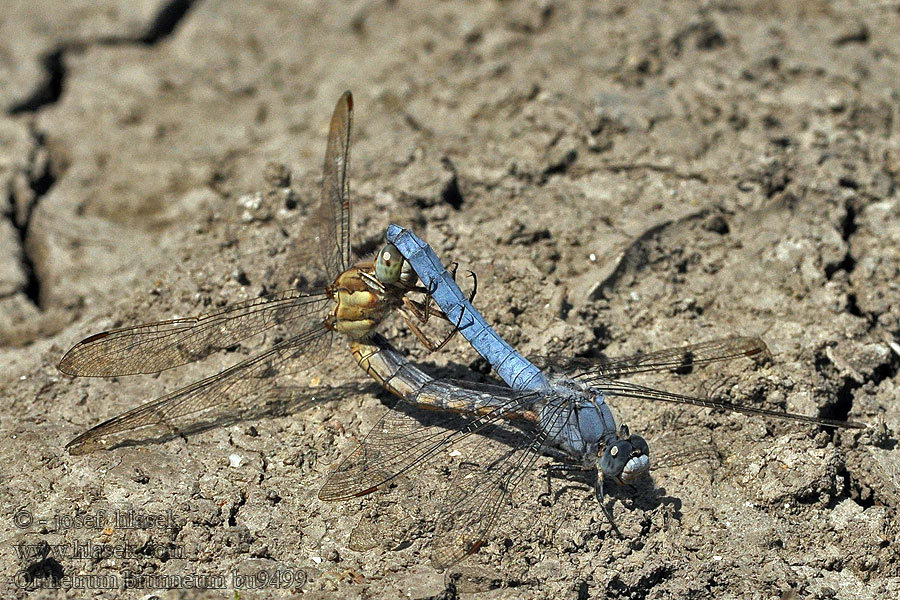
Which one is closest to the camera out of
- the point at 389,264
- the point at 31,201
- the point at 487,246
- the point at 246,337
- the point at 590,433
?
the point at 590,433

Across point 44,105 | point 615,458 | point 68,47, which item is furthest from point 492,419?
point 68,47

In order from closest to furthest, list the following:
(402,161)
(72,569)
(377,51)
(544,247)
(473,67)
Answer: (72,569) → (544,247) → (402,161) → (473,67) → (377,51)

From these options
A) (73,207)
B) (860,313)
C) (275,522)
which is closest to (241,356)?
(275,522)

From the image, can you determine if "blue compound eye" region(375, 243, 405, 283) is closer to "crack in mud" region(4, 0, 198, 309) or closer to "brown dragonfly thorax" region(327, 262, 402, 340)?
"brown dragonfly thorax" region(327, 262, 402, 340)

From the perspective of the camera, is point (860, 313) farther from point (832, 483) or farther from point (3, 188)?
point (3, 188)

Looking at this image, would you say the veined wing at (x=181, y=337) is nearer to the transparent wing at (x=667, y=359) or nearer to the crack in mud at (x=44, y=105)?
the transparent wing at (x=667, y=359)

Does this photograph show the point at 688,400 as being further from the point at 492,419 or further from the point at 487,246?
the point at 487,246

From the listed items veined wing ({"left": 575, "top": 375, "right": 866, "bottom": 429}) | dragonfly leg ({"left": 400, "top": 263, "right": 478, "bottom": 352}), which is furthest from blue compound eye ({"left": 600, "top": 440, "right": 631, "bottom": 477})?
dragonfly leg ({"left": 400, "top": 263, "right": 478, "bottom": 352})
